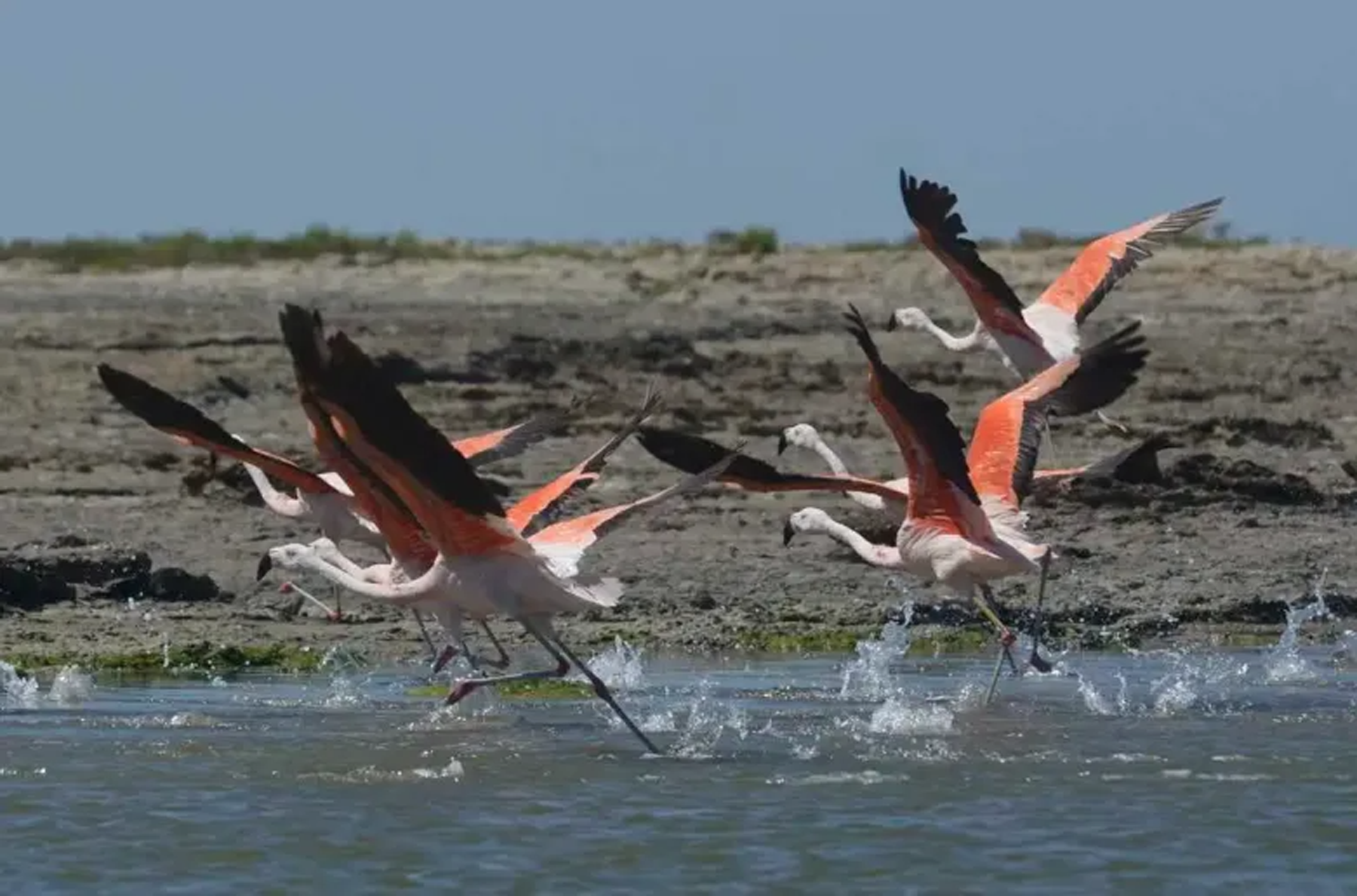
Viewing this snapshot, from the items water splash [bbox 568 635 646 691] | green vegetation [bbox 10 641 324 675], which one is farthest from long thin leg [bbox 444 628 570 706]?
green vegetation [bbox 10 641 324 675]

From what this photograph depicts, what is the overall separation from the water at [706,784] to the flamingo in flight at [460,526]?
0.47 metres

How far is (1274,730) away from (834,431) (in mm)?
7999

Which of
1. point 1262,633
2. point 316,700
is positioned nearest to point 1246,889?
point 316,700

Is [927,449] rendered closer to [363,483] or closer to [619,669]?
[619,669]

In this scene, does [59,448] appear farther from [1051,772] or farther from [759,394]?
[1051,772]

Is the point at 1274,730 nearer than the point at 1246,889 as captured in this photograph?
No

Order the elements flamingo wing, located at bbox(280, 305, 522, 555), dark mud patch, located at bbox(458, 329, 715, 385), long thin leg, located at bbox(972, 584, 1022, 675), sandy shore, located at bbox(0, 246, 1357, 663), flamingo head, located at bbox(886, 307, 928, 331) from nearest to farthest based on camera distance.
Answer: flamingo wing, located at bbox(280, 305, 522, 555)
long thin leg, located at bbox(972, 584, 1022, 675)
sandy shore, located at bbox(0, 246, 1357, 663)
flamingo head, located at bbox(886, 307, 928, 331)
dark mud patch, located at bbox(458, 329, 715, 385)

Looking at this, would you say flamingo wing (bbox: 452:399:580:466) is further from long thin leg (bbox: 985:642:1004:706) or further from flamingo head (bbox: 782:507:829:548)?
long thin leg (bbox: 985:642:1004:706)

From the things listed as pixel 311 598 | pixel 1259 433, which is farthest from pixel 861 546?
pixel 1259 433

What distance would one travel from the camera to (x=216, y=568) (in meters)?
14.5

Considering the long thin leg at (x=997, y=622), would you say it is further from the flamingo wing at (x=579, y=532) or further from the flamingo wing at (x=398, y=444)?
the flamingo wing at (x=398, y=444)

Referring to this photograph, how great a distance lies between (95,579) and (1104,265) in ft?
18.3

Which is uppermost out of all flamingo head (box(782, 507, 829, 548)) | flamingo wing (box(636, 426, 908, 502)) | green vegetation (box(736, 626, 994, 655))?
flamingo wing (box(636, 426, 908, 502))

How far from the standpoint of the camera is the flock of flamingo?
31.2 feet
